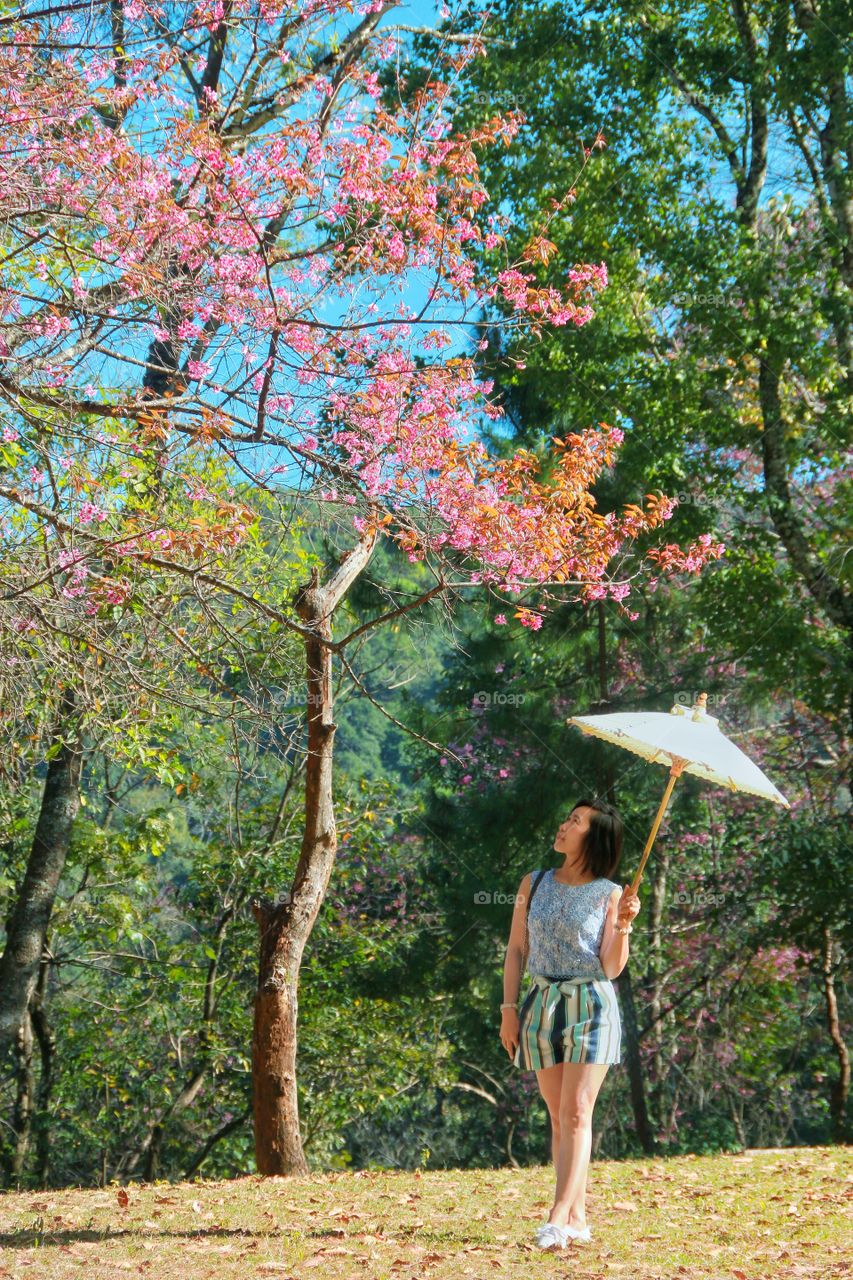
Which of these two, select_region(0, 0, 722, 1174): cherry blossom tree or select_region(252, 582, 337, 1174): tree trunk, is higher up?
select_region(0, 0, 722, 1174): cherry blossom tree

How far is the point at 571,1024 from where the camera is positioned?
3959mm

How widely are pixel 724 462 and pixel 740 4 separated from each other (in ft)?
12.6

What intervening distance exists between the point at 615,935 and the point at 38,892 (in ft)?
20.1

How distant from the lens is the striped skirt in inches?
156

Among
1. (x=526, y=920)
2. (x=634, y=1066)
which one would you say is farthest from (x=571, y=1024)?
(x=634, y=1066)

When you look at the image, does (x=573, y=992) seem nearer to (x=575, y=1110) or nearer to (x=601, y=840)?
(x=575, y=1110)

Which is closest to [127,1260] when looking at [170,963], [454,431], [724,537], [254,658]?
[454,431]

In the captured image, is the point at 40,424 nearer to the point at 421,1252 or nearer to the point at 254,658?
the point at 421,1252

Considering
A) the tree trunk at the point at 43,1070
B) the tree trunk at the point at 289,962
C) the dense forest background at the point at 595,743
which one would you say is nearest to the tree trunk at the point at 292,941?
the tree trunk at the point at 289,962

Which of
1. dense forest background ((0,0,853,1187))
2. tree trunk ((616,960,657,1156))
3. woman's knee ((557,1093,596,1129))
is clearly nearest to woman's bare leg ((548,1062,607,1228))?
woman's knee ((557,1093,596,1129))

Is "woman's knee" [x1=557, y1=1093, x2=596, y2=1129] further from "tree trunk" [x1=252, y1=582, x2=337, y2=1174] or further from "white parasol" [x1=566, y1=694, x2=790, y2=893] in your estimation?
"tree trunk" [x1=252, y1=582, x2=337, y2=1174]

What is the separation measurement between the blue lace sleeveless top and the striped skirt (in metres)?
0.04

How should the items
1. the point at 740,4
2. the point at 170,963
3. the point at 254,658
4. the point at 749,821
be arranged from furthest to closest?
1. the point at 749,821
2. the point at 170,963
3. the point at 740,4
4. the point at 254,658

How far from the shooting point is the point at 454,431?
6188 millimetres
